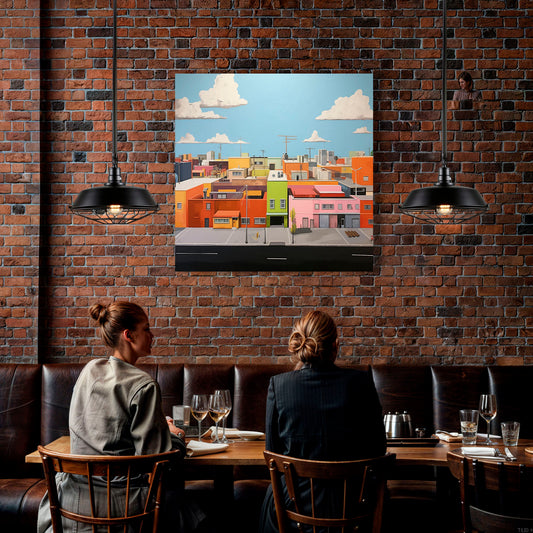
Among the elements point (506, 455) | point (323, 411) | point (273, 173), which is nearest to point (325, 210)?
point (273, 173)

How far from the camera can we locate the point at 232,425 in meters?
4.05

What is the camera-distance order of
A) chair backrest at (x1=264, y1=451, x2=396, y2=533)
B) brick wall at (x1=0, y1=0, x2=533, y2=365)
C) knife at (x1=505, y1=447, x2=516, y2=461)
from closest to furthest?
chair backrest at (x1=264, y1=451, x2=396, y2=533)
knife at (x1=505, y1=447, x2=516, y2=461)
brick wall at (x1=0, y1=0, x2=533, y2=365)

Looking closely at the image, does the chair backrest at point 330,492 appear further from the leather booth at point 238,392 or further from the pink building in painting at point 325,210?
the pink building in painting at point 325,210

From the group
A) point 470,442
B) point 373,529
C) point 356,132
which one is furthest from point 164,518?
point 356,132

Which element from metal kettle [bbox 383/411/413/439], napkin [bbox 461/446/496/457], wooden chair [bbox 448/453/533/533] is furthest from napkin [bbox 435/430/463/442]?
wooden chair [bbox 448/453/533/533]

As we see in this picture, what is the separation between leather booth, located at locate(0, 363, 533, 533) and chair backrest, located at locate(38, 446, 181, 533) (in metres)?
1.56

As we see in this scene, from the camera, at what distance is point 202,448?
2916 mm

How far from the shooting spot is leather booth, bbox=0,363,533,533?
401cm

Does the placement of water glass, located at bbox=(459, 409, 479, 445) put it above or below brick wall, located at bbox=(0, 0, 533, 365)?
below

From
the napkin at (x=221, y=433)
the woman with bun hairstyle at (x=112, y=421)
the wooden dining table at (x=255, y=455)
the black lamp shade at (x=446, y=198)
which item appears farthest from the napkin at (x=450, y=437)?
the woman with bun hairstyle at (x=112, y=421)

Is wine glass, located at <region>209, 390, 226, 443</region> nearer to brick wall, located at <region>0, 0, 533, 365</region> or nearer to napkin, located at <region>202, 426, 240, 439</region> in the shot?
napkin, located at <region>202, 426, 240, 439</region>

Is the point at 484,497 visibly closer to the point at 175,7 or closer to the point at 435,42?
the point at 435,42

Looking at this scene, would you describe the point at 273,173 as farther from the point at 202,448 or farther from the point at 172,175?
the point at 202,448

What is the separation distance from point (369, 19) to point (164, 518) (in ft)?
11.3
